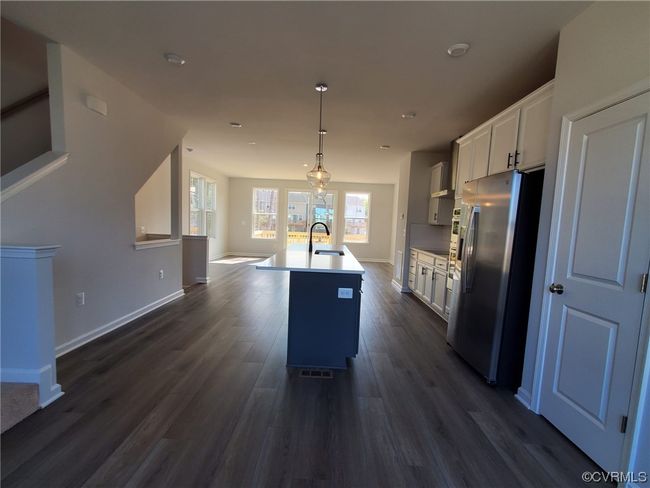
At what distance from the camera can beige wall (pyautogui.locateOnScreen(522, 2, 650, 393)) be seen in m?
1.51

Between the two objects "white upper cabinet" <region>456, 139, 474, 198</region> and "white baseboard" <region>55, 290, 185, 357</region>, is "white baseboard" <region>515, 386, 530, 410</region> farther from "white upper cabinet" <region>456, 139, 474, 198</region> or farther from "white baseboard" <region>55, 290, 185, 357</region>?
"white baseboard" <region>55, 290, 185, 357</region>

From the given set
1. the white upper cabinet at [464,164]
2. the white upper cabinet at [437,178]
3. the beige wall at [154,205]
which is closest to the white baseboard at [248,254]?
the beige wall at [154,205]

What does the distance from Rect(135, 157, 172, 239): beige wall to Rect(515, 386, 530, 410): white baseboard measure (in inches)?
217

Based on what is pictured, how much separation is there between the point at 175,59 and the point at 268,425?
10.2 feet

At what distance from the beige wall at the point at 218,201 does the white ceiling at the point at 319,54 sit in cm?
301

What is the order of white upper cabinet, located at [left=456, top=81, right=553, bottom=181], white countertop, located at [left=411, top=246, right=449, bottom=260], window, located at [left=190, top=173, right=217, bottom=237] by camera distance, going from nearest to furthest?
white upper cabinet, located at [left=456, top=81, right=553, bottom=181]
white countertop, located at [left=411, top=246, right=449, bottom=260]
window, located at [left=190, top=173, right=217, bottom=237]

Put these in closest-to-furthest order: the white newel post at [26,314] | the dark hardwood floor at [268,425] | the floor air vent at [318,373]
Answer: the dark hardwood floor at [268,425]
the white newel post at [26,314]
the floor air vent at [318,373]

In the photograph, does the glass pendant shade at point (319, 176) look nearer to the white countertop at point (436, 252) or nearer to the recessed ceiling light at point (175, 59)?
the recessed ceiling light at point (175, 59)

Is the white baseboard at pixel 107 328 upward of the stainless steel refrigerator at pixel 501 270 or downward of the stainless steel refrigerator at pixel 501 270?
downward

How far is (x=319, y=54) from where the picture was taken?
2.36 m

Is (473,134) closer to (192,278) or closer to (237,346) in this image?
(237,346)

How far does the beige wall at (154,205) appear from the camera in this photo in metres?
4.93

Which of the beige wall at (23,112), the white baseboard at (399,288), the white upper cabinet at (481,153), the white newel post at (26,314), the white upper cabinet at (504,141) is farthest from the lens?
the white baseboard at (399,288)
